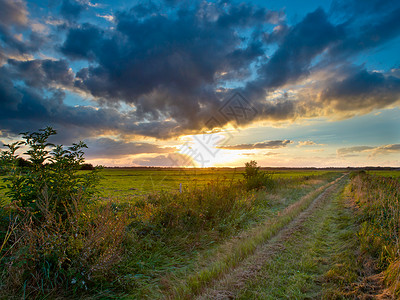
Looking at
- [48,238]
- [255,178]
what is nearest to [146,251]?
[48,238]

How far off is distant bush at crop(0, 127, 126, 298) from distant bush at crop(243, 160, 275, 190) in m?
13.4

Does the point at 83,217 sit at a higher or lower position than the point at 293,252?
higher

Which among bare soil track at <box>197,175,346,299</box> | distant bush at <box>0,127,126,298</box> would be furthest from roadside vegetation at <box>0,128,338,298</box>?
bare soil track at <box>197,175,346,299</box>

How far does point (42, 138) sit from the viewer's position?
4.38 m

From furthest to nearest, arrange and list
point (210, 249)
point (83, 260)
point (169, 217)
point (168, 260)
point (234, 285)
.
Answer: point (169, 217)
point (210, 249)
point (168, 260)
point (234, 285)
point (83, 260)

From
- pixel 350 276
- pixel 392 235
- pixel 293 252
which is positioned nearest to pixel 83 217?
pixel 293 252

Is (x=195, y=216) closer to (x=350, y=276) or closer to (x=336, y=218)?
(x=350, y=276)

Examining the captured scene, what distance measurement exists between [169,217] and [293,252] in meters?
3.70

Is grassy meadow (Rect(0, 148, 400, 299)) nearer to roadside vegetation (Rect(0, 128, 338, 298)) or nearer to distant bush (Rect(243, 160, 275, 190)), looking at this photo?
roadside vegetation (Rect(0, 128, 338, 298))

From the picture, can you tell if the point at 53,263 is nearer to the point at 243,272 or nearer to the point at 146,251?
the point at 146,251

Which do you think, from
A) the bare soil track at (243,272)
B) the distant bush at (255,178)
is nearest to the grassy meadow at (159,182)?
the distant bush at (255,178)

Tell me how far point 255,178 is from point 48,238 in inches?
593

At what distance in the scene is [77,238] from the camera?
3.62 metres

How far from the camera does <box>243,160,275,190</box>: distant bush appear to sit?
16.3 meters
